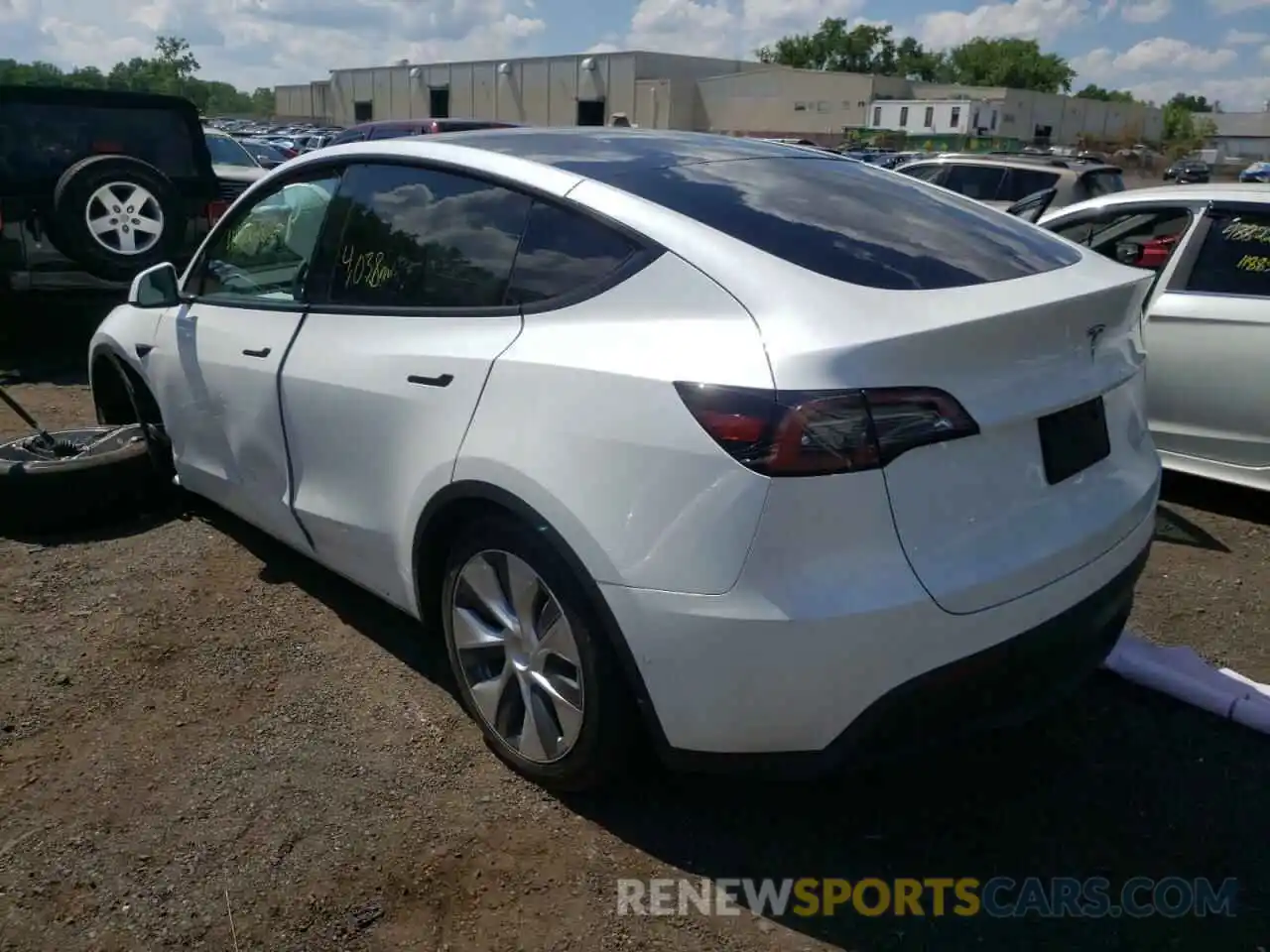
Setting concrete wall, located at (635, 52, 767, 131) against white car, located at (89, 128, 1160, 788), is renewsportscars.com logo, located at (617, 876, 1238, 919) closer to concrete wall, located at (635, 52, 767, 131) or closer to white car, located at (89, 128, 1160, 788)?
white car, located at (89, 128, 1160, 788)

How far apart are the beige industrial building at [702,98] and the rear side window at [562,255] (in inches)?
2645

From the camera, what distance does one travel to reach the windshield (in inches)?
463

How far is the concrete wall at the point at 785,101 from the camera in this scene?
242 feet

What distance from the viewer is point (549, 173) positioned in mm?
2734

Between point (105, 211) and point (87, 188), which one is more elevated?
point (87, 188)

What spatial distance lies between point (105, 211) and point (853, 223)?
5.91 m

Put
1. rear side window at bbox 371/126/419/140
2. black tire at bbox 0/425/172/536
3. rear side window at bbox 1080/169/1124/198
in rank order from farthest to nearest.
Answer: rear side window at bbox 371/126/419/140 → rear side window at bbox 1080/169/1124/198 → black tire at bbox 0/425/172/536

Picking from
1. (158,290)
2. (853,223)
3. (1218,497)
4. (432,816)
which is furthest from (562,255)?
(1218,497)

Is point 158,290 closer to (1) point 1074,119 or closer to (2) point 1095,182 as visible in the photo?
(2) point 1095,182

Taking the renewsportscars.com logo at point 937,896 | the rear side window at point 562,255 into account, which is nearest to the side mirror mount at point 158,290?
the rear side window at point 562,255

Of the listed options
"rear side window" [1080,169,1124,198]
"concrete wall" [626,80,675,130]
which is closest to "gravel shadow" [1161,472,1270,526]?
"rear side window" [1080,169,1124,198]

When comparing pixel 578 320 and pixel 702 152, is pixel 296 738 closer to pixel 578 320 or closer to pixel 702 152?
pixel 578 320

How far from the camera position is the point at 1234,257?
4746 millimetres

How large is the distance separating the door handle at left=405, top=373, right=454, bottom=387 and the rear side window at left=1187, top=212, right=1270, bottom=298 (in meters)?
3.74
